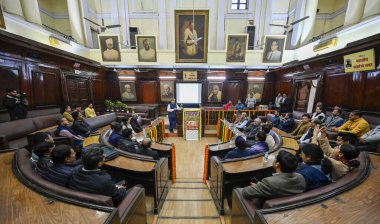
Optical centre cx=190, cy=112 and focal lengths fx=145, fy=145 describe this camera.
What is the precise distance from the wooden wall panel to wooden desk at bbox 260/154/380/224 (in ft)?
28.2

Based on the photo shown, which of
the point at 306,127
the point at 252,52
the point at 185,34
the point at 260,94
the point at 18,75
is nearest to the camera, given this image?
the point at 306,127

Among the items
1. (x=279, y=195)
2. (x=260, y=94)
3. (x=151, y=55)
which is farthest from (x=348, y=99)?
(x=151, y=55)

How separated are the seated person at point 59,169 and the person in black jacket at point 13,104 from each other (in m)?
4.01

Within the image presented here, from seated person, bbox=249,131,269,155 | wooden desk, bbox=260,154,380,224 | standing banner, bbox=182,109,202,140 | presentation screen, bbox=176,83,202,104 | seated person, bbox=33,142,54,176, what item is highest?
presentation screen, bbox=176,83,202,104

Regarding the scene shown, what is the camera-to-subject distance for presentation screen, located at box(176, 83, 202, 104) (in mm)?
8781

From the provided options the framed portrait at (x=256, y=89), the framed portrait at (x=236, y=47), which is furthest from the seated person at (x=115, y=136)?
the framed portrait at (x=256, y=89)

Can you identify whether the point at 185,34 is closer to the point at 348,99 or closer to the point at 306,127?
the point at 306,127

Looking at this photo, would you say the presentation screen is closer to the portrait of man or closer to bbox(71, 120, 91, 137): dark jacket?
the portrait of man

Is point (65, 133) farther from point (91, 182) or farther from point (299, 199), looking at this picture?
point (299, 199)

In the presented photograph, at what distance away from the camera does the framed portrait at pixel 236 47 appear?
7005 mm

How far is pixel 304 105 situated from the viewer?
631cm

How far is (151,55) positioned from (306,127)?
7.21 m

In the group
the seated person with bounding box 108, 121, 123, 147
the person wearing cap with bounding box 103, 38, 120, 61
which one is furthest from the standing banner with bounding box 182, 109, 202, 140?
the person wearing cap with bounding box 103, 38, 120, 61

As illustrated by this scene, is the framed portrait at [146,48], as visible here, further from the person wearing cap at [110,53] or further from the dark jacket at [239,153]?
the dark jacket at [239,153]
